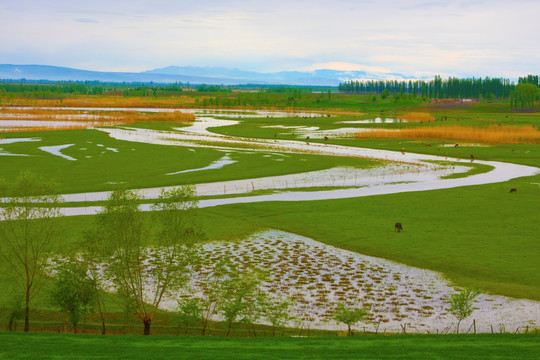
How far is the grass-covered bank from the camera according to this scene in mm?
22344

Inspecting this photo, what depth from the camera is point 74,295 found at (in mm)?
28516

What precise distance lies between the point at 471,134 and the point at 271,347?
10502 centimetres

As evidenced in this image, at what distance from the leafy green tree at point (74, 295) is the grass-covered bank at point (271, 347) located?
2720 mm

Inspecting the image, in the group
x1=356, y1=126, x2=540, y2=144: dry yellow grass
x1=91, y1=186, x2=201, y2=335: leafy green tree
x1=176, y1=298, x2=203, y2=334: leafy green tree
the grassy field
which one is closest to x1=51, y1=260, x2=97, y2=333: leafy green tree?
x1=91, y1=186, x2=201, y2=335: leafy green tree

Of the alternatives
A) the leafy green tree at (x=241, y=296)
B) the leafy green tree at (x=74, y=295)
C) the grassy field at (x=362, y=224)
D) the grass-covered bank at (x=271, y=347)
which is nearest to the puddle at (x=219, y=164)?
the grassy field at (x=362, y=224)

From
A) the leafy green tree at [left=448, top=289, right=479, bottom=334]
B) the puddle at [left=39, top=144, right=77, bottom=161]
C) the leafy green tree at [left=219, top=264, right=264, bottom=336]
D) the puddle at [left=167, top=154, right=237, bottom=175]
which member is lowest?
the leafy green tree at [left=219, top=264, right=264, bottom=336]

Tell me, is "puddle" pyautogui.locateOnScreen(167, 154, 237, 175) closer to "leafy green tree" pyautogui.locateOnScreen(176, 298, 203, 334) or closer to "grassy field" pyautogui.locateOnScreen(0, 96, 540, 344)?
"grassy field" pyautogui.locateOnScreen(0, 96, 540, 344)

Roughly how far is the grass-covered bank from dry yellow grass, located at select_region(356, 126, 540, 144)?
9597 centimetres

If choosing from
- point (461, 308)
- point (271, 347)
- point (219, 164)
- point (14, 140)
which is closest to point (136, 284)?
point (271, 347)

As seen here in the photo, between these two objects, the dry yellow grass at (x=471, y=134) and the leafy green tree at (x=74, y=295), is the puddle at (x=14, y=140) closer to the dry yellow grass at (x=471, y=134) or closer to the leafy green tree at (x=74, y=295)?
the dry yellow grass at (x=471, y=134)

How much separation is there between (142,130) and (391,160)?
67435mm

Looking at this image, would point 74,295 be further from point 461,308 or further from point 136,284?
point 461,308

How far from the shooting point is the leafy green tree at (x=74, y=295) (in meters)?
28.5

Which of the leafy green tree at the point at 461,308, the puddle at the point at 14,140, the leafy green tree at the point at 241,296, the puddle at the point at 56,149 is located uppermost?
the puddle at the point at 14,140
